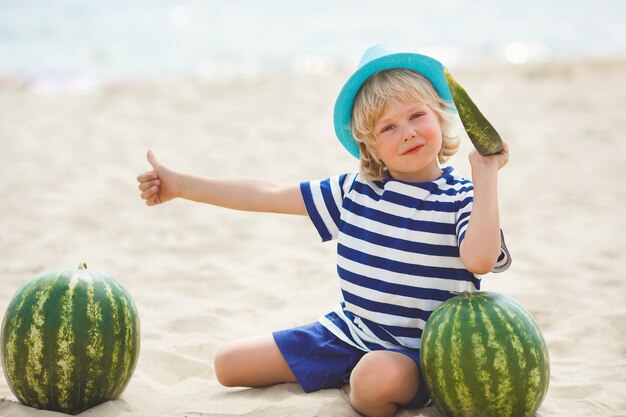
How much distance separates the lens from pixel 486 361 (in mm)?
2830

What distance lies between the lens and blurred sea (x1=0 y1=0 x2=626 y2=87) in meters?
19.5

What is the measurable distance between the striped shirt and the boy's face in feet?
0.38

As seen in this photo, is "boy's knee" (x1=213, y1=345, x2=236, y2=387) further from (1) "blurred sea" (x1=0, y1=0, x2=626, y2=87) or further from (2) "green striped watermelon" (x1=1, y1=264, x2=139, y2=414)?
(1) "blurred sea" (x1=0, y1=0, x2=626, y2=87)

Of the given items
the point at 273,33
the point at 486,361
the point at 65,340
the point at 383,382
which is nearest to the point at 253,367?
the point at 383,382

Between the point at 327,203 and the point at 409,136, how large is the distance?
0.58 metres

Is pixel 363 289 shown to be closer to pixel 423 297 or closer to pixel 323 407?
pixel 423 297

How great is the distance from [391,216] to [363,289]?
0.35 meters

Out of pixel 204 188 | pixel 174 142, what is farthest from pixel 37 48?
pixel 204 188

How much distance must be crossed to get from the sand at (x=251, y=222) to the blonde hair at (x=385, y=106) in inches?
44.4

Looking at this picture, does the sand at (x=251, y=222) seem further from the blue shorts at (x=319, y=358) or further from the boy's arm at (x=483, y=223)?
the boy's arm at (x=483, y=223)

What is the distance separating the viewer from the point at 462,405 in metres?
2.90

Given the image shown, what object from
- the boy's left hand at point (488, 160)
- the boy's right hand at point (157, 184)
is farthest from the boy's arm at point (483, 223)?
the boy's right hand at point (157, 184)

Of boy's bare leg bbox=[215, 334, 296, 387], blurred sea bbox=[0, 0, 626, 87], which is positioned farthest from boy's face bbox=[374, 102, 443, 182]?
blurred sea bbox=[0, 0, 626, 87]

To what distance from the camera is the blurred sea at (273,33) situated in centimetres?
1952
